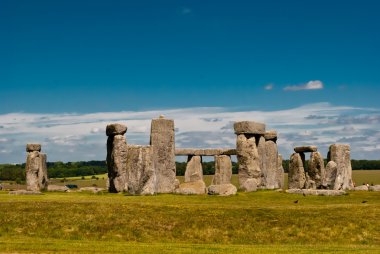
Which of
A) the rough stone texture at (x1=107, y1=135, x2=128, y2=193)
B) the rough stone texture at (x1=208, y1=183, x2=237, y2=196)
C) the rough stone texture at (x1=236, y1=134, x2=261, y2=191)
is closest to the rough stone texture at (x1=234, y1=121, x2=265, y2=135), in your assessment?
the rough stone texture at (x1=236, y1=134, x2=261, y2=191)

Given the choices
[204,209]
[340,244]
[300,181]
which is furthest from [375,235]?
[300,181]

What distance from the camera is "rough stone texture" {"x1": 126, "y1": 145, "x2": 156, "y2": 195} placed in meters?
34.1

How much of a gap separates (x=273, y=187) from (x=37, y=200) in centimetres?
1896

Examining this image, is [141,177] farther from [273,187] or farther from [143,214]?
[273,187]

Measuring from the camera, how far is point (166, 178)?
37.5m

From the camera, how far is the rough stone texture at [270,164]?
4366 centimetres

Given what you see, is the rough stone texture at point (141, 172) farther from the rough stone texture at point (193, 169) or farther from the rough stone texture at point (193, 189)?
the rough stone texture at point (193, 169)

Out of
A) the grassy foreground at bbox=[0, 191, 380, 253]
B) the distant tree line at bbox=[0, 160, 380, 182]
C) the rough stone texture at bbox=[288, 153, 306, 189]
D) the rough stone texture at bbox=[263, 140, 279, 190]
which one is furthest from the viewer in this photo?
the distant tree line at bbox=[0, 160, 380, 182]

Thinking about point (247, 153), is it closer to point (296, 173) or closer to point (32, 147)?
point (296, 173)

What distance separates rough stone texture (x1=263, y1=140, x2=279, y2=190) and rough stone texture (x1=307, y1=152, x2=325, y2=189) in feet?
9.96

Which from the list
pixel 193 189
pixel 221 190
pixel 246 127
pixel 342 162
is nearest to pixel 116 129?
pixel 193 189

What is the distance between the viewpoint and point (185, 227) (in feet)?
82.4

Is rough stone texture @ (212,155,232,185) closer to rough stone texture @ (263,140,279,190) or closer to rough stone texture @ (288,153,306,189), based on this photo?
rough stone texture @ (263,140,279,190)

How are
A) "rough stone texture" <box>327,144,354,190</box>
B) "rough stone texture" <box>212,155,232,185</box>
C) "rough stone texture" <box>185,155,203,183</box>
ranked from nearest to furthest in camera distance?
"rough stone texture" <box>327,144,354,190</box>
"rough stone texture" <box>212,155,232,185</box>
"rough stone texture" <box>185,155,203,183</box>
